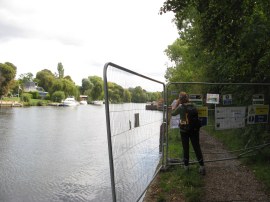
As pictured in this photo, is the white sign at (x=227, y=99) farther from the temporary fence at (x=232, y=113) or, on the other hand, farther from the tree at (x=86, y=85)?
the tree at (x=86, y=85)

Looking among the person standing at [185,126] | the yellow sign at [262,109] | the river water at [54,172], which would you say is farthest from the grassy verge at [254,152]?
the river water at [54,172]

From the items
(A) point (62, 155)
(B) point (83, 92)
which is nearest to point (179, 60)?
(A) point (62, 155)

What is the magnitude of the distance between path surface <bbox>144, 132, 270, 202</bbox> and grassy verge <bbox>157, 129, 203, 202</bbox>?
0.09 m

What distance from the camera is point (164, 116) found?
7559 millimetres

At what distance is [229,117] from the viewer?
782cm

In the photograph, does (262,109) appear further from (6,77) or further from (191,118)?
(6,77)

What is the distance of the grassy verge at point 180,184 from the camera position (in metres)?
5.91

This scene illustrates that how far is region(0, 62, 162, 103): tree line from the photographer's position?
4.31m

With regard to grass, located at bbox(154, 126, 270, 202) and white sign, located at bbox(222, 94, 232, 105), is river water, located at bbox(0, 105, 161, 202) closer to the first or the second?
Result: grass, located at bbox(154, 126, 270, 202)

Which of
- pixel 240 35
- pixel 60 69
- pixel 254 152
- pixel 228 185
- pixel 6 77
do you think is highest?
pixel 60 69

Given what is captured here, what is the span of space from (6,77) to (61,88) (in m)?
36.6

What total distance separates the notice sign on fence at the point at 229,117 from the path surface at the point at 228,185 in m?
0.95

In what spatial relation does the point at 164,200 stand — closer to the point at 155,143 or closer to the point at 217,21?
the point at 155,143

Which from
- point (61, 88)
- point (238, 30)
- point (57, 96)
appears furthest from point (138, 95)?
point (61, 88)
